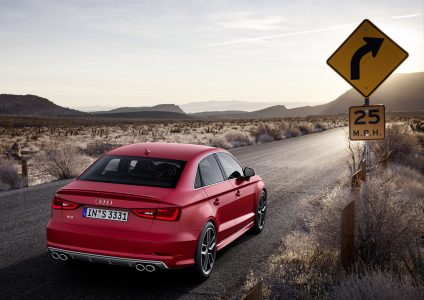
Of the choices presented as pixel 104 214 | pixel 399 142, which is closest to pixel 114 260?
pixel 104 214

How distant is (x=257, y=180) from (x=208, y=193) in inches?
87.9

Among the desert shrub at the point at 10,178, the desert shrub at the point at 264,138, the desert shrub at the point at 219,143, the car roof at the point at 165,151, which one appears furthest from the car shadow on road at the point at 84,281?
the desert shrub at the point at 264,138

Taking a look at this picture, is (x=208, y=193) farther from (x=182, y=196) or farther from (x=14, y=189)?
(x=14, y=189)

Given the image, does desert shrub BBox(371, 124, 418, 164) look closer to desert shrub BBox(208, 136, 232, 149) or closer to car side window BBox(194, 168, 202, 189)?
desert shrub BBox(208, 136, 232, 149)

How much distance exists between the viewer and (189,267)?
593cm

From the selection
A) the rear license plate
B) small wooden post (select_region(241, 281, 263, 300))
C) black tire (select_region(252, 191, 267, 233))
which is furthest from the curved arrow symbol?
small wooden post (select_region(241, 281, 263, 300))

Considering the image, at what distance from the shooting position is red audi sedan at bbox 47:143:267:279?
543 centimetres

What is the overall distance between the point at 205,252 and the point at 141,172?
1.24 m

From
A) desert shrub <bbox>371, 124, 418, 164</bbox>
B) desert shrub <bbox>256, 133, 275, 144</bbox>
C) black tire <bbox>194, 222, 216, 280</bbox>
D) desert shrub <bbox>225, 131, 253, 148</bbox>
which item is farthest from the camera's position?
desert shrub <bbox>256, 133, 275, 144</bbox>

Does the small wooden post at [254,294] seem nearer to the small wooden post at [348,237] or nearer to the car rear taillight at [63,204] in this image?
the small wooden post at [348,237]

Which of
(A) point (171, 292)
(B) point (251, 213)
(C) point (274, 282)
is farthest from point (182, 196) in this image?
(B) point (251, 213)

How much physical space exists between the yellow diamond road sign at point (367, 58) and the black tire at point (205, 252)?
3.42 metres

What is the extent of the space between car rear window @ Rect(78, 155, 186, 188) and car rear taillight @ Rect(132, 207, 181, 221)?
0.42 m

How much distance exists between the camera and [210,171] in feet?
22.5
